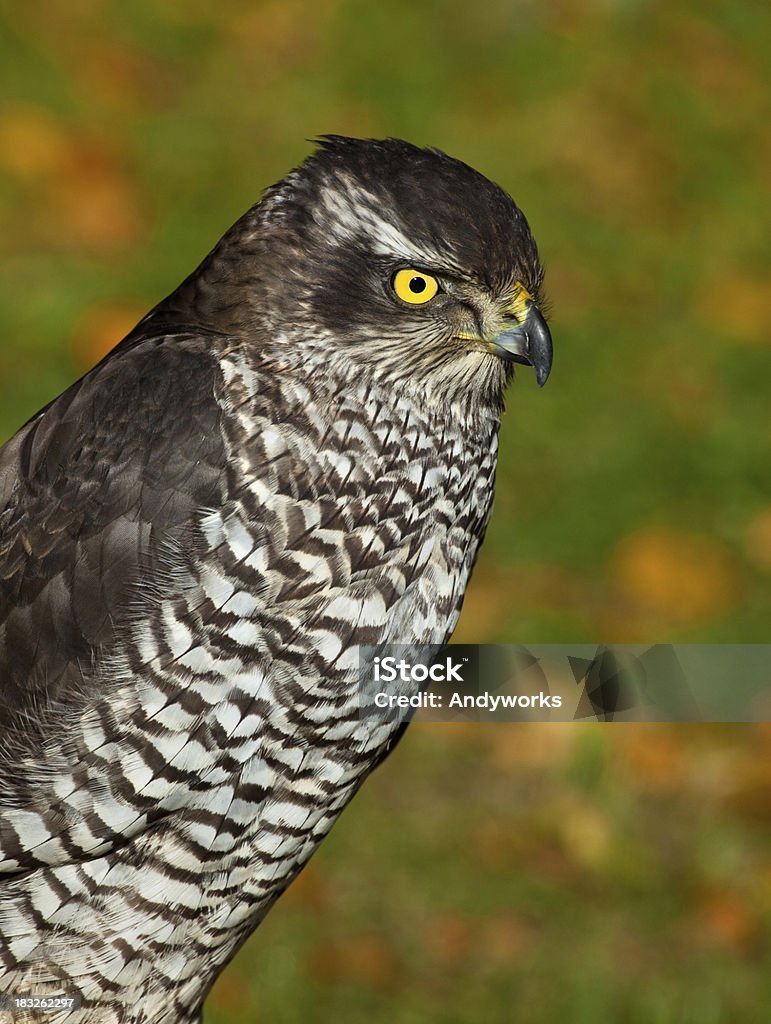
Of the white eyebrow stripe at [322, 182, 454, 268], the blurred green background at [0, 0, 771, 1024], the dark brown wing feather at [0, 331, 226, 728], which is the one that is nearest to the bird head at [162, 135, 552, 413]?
the white eyebrow stripe at [322, 182, 454, 268]

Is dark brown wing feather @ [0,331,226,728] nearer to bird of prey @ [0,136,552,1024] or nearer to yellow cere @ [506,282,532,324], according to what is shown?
bird of prey @ [0,136,552,1024]

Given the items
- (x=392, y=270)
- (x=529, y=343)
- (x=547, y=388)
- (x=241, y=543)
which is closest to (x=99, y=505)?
(x=241, y=543)

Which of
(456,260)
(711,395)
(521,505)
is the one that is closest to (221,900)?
(456,260)

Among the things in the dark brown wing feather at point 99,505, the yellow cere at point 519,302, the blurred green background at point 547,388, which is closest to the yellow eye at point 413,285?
the yellow cere at point 519,302

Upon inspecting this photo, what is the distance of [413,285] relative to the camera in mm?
3197

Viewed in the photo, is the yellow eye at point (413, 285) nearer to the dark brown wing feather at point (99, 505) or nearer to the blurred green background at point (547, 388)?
the dark brown wing feather at point (99, 505)

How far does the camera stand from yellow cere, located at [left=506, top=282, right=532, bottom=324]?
128 inches

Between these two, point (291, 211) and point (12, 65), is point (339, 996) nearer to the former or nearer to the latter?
point (291, 211)

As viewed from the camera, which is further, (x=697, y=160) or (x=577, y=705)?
(x=697, y=160)

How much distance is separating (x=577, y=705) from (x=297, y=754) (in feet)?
4.66

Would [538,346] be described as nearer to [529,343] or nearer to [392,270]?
[529,343]

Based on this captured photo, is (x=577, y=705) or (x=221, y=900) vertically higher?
(x=577, y=705)

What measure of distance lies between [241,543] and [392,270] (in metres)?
0.61

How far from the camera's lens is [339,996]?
4.76 m
